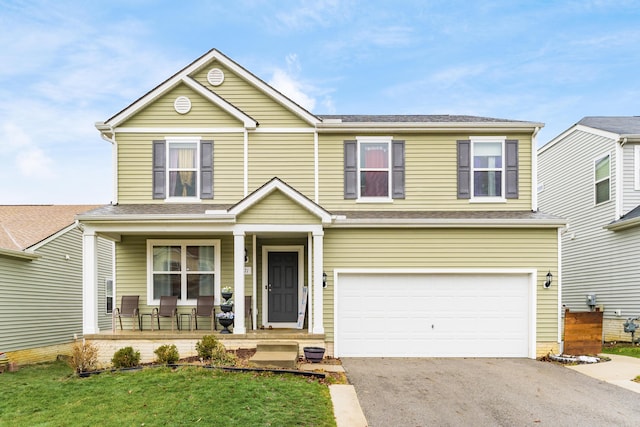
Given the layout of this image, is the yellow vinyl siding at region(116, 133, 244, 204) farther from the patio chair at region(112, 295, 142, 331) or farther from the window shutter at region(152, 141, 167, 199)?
the patio chair at region(112, 295, 142, 331)

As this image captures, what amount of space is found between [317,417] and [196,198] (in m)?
7.59

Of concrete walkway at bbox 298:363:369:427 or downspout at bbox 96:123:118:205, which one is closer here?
concrete walkway at bbox 298:363:369:427

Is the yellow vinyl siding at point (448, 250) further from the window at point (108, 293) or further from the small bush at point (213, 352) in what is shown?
the window at point (108, 293)

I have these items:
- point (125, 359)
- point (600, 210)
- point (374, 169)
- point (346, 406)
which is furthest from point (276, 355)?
point (600, 210)

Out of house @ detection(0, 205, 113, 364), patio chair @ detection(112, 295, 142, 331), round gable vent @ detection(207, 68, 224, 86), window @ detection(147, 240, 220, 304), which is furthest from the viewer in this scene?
house @ detection(0, 205, 113, 364)

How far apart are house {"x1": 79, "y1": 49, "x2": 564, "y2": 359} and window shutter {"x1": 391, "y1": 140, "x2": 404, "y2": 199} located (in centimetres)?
3

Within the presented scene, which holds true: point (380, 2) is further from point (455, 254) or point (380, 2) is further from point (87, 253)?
point (87, 253)

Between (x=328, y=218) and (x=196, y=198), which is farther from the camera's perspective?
(x=196, y=198)

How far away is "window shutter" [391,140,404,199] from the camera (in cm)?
1323

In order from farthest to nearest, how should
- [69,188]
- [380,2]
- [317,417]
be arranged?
[69,188], [380,2], [317,417]

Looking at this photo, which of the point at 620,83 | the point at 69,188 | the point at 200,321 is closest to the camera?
the point at 200,321

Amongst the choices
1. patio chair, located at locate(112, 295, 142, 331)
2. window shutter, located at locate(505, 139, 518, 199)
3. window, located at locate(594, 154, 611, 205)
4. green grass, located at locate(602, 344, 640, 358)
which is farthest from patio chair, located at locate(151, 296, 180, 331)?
window, located at locate(594, 154, 611, 205)

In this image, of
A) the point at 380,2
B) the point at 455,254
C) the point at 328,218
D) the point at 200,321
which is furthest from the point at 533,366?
the point at 380,2

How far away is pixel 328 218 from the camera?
11445 millimetres
